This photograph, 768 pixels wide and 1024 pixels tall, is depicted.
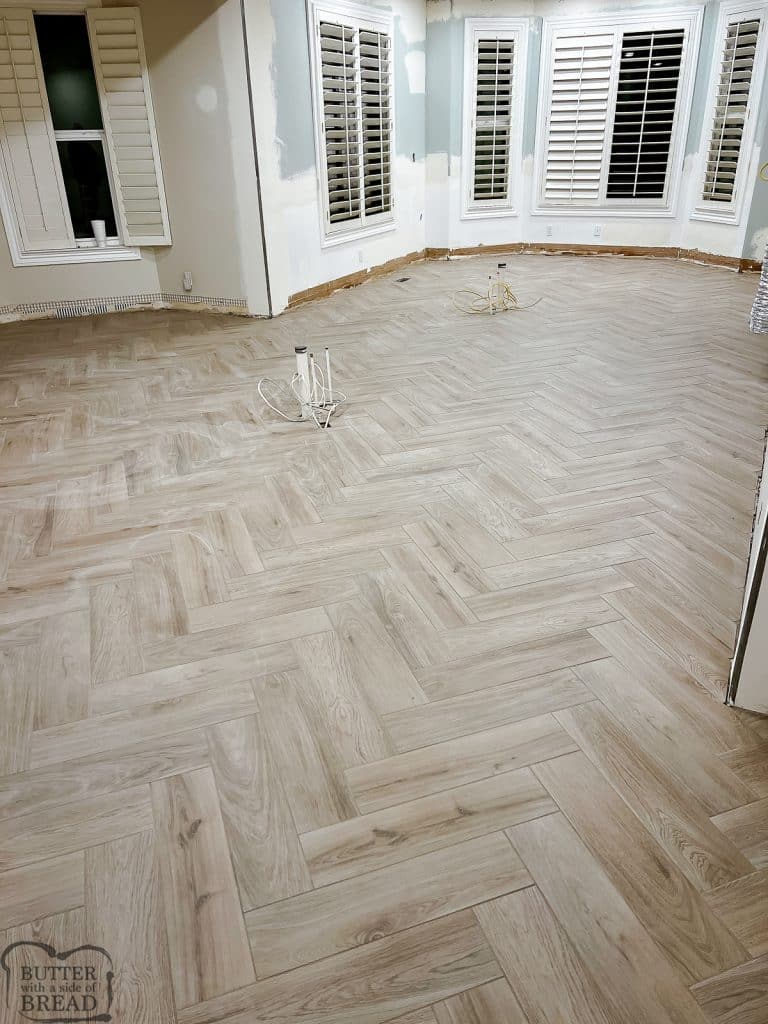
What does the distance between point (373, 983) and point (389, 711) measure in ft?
2.29

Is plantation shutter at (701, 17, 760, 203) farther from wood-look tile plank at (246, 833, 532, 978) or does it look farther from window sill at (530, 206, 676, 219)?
wood-look tile plank at (246, 833, 532, 978)

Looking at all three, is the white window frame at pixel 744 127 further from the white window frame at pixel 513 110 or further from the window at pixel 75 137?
the window at pixel 75 137

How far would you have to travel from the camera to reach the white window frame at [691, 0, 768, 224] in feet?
21.1

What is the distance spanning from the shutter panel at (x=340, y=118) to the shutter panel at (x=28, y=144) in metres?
2.09

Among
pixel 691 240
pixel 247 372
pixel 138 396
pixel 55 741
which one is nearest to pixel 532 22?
pixel 691 240

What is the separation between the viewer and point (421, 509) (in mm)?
2928

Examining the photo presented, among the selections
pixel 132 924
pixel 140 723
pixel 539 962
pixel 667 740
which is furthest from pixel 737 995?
pixel 140 723

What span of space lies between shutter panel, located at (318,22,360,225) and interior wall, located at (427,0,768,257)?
4.87 feet

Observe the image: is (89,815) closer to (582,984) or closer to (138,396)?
(582,984)

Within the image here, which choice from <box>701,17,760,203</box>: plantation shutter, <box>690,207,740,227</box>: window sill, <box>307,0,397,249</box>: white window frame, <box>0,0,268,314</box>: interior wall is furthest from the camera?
<box>690,207,740,227</box>: window sill

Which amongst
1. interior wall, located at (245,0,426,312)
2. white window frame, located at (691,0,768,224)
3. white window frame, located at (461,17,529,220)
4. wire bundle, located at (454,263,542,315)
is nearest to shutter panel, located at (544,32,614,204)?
white window frame, located at (461,17,529,220)

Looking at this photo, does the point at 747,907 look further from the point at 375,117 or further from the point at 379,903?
the point at 375,117

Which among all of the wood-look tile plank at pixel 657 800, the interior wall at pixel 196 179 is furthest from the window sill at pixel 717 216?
the wood-look tile plank at pixel 657 800

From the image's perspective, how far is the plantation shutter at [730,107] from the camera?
659 centimetres
